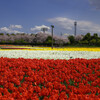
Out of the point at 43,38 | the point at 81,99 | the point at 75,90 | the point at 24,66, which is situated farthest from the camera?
the point at 43,38

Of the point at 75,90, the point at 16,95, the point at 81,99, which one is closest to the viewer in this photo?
the point at 81,99

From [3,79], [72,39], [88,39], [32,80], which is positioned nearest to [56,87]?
[32,80]

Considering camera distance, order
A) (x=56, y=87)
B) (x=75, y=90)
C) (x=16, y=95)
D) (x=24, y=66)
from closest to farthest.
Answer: (x=16, y=95) < (x=75, y=90) < (x=56, y=87) < (x=24, y=66)

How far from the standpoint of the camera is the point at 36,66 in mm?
6578

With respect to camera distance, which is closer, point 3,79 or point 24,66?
point 3,79

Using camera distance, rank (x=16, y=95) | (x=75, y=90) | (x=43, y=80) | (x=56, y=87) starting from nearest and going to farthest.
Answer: (x=16, y=95) < (x=75, y=90) < (x=56, y=87) < (x=43, y=80)

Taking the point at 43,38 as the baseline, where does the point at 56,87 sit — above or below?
below

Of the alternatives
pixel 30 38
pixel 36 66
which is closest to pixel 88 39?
pixel 30 38

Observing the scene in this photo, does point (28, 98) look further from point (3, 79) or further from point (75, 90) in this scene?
point (3, 79)

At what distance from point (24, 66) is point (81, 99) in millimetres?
3823

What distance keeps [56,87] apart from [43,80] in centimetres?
61

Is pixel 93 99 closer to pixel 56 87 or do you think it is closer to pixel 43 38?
pixel 56 87

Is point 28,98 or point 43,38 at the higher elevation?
point 43,38

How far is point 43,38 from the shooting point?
213 ft
